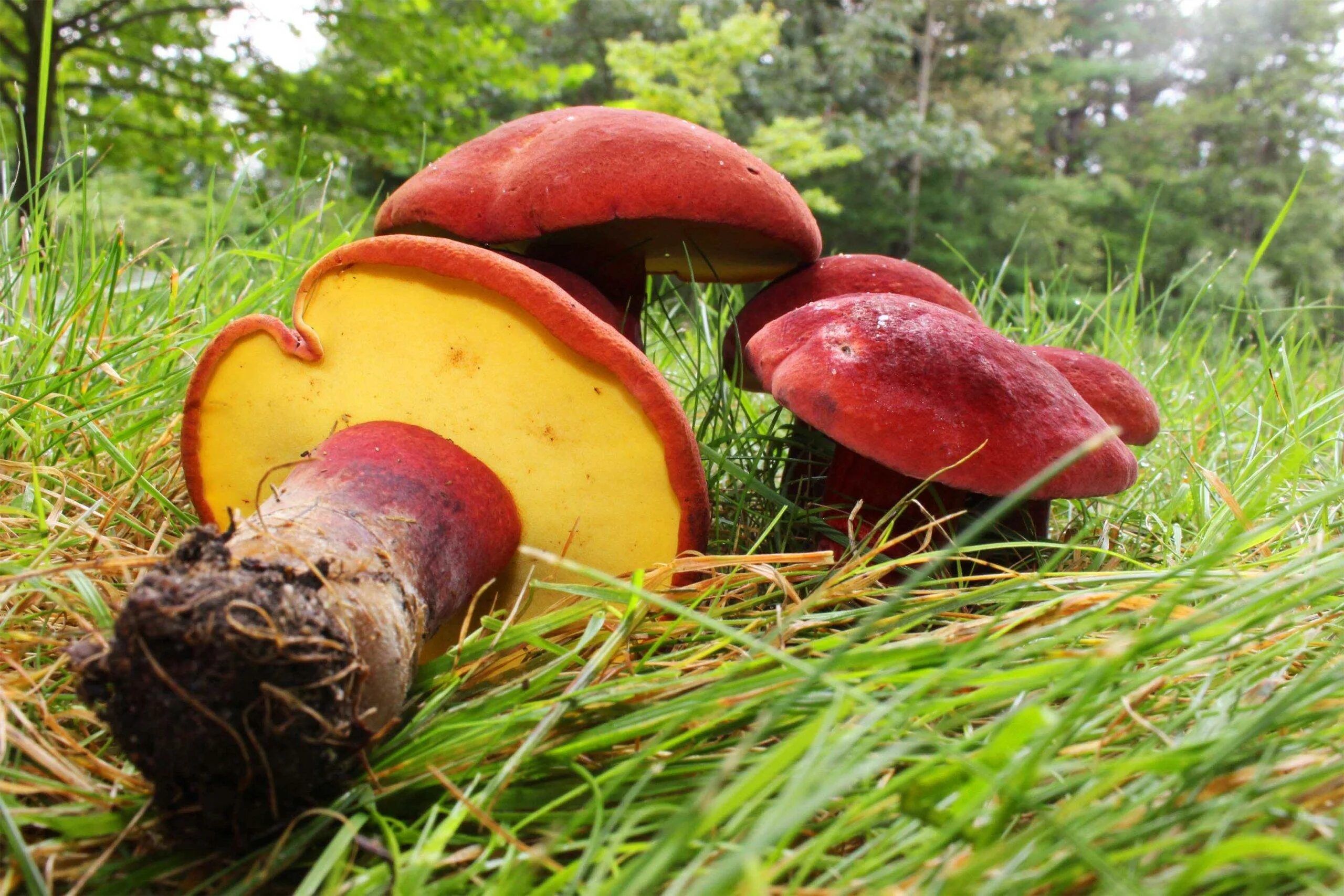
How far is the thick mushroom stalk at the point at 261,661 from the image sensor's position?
2.36ft

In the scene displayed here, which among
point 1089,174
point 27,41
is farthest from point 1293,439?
point 1089,174

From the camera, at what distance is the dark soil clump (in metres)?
0.72

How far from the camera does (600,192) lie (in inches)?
55.2

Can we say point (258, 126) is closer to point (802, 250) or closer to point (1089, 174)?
point (802, 250)

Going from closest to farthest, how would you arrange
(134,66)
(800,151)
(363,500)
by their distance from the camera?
(363,500) < (134,66) < (800,151)

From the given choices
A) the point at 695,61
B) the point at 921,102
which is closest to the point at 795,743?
the point at 695,61

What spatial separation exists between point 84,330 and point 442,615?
1.33 meters

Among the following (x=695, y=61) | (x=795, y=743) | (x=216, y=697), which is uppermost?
(x=695, y=61)

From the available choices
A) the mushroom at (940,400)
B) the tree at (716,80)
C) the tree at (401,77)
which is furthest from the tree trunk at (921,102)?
the mushroom at (940,400)

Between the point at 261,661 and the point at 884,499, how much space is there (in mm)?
1038

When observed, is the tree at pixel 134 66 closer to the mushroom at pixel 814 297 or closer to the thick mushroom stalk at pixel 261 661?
the mushroom at pixel 814 297

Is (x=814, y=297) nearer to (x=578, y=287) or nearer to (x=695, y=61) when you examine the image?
(x=578, y=287)

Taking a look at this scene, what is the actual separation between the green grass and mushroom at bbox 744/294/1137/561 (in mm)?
143

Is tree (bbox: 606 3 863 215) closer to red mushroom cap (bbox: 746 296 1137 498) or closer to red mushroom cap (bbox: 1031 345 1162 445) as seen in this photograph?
red mushroom cap (bbox: 1031 345 1162 445)
